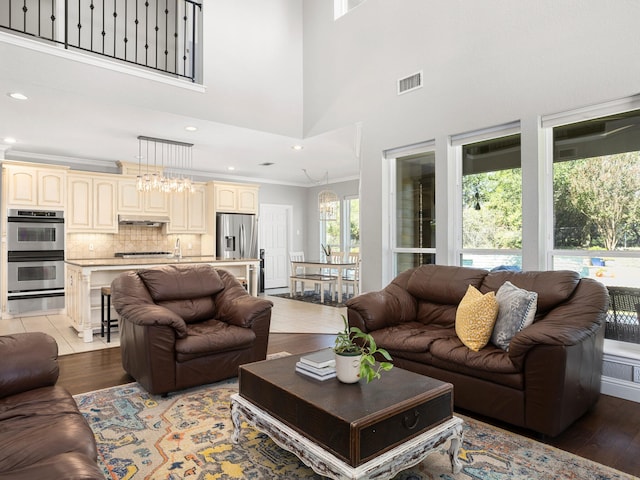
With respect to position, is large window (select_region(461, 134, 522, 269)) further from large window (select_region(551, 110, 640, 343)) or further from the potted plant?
the potted plant

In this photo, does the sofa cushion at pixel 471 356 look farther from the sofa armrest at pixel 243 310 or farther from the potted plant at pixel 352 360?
the sofa armrest at pixel 243 310

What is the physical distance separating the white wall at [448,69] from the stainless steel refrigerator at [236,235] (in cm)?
323

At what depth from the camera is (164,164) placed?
7.59 m

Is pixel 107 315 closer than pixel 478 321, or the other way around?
pixel 478 321

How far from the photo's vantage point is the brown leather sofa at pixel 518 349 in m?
2.31

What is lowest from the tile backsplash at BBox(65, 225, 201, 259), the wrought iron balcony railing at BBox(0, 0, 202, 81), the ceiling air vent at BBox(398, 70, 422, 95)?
the tile backsplash at BBox(65, 225, 201, 259)

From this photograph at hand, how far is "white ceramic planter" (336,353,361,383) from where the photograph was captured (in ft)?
6.61

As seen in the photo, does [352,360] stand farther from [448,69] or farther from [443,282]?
[448,69]

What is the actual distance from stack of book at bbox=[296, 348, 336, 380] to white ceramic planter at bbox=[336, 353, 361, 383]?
0.11 meters

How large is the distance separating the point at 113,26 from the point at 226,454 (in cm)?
647

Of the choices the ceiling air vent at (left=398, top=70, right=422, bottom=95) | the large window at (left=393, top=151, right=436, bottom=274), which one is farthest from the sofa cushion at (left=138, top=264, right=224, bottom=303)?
the ceiling air vent at (left=398, top=70, right=422, bottom=95)

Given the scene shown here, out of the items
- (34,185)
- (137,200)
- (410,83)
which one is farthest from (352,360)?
(137,200)

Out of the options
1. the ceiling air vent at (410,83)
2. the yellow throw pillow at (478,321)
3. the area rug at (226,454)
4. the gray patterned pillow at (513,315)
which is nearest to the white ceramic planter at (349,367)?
the area rug at (226,454)

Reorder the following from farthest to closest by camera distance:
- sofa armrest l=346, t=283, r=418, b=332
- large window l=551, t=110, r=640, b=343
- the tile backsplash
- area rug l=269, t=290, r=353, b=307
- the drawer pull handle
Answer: area rug l=269, t=290, r=353, b=307 < the tile backsplash < sofa armrest l=346, t=283, r=418, b=332 < large window l=551, t=110, r=640, b=343 < the drawer pull handle
